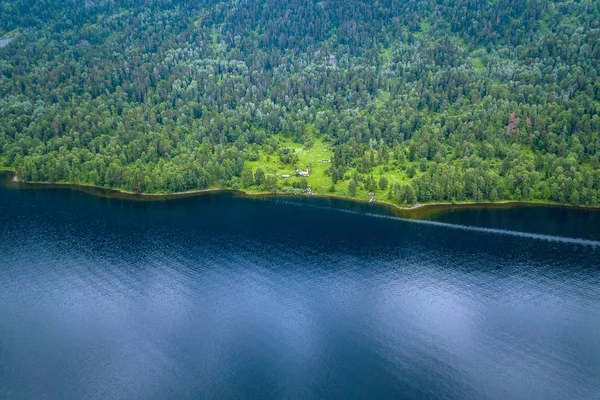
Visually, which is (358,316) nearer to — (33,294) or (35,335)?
(35,335)

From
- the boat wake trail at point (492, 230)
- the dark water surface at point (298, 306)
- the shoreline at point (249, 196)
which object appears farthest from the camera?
the shoreline at point (249, 196)

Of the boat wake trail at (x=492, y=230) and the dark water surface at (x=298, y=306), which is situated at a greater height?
the boat wake trail at (x=492, y=230)

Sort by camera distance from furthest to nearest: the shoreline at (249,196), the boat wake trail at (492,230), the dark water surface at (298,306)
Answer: the shoreline at (249,196) → the boat wake trail at (492,230) → the dark water surface at (298,306)

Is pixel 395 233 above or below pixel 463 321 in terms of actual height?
above

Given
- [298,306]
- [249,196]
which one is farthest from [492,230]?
[249,196]

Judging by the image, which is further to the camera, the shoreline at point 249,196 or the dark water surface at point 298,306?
the shoreline at point 249,196

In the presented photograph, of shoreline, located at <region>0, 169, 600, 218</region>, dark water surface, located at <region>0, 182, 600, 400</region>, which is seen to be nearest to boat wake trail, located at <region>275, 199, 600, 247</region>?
dark water surface, located at <region>0, 182, 600, 400</region>

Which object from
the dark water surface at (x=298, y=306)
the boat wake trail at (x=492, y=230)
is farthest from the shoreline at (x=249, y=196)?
the dark water surface at (x=298, y=306)

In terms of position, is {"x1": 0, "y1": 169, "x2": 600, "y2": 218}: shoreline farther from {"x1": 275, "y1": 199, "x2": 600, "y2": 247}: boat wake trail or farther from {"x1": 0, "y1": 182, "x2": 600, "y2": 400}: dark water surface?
{"x1": 0, "y1": 182, "x2": 600, "y2": 400}: dark water surface

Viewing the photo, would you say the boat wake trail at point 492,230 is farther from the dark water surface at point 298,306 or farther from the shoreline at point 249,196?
the shoreline at point 249,196

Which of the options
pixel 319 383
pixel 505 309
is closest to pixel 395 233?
pixel 505 309
